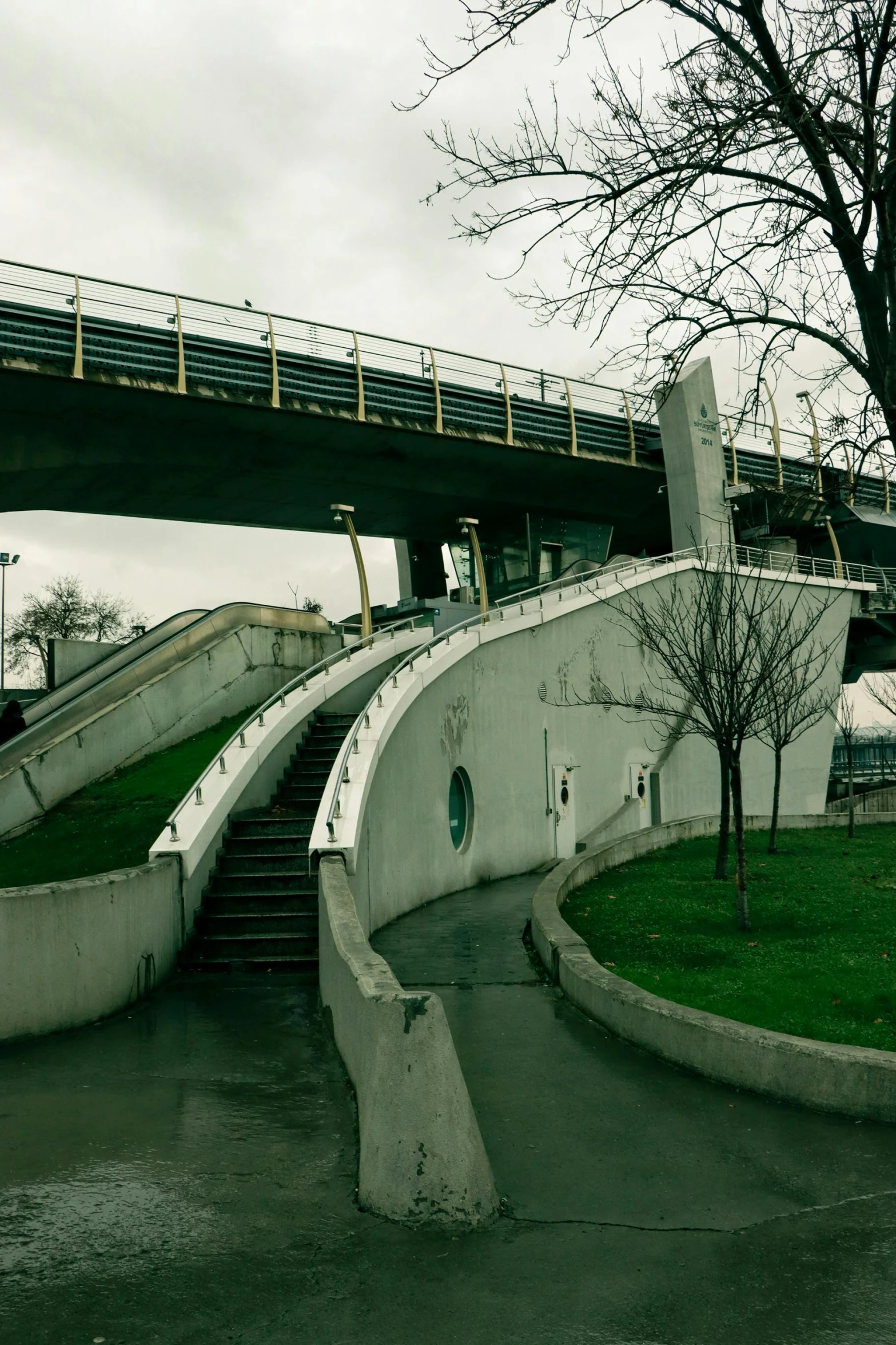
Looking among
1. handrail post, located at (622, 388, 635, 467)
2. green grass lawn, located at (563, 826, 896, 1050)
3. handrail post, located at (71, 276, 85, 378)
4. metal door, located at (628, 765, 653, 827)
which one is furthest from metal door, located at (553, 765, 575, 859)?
handrail post, located at (622, 388, 635, 467)

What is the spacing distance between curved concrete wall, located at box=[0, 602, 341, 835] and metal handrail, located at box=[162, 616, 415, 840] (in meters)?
1.20

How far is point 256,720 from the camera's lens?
15.1m

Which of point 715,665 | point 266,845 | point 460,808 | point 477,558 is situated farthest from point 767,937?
point 477,558

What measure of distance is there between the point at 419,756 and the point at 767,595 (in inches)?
587

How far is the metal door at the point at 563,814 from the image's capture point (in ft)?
73.6

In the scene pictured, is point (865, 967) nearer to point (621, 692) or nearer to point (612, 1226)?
point (612, 1226)

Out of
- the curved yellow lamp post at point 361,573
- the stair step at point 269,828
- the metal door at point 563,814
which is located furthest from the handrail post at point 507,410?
the stair step at point 269,828

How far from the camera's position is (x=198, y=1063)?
7539mm

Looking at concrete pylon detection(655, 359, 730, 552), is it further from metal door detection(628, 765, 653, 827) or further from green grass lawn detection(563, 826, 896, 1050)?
green grass lawn detection(563, 826, 896, 1050)

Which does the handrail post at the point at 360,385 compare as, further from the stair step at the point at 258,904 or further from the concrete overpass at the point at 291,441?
the stair step at the point at 258,904

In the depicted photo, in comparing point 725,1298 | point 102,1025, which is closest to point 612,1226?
point 725,1298

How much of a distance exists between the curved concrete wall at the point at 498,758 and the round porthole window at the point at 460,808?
0.13 metres

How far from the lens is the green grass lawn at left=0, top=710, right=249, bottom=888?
13805 mm

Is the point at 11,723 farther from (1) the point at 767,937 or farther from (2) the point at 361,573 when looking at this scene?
(1) the point at 767,937
